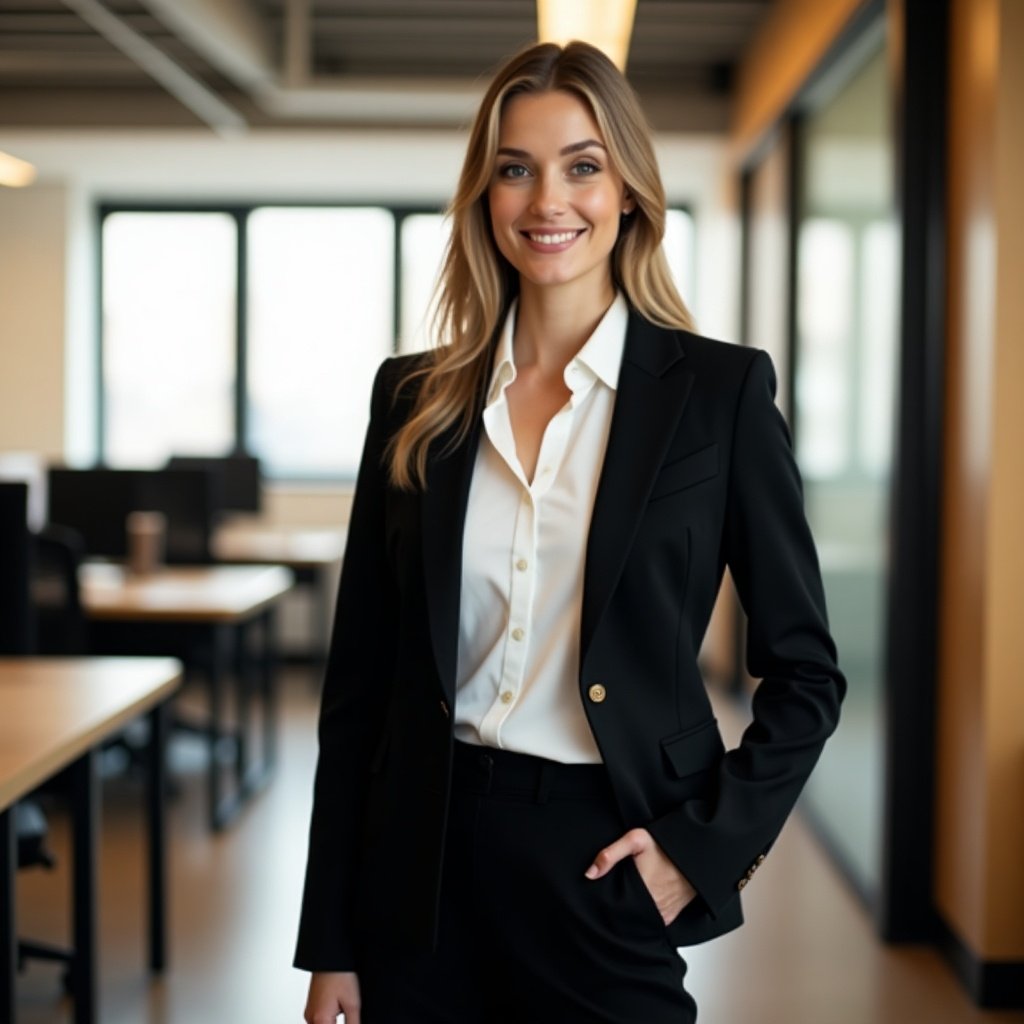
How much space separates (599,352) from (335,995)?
0.69m

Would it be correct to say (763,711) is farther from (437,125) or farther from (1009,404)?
(437,125)

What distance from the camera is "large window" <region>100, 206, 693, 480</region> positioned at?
866cm

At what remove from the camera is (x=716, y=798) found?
1354 mm

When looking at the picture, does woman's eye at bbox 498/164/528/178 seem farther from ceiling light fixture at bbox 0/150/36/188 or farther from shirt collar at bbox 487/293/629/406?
ceiling light fixture at bbox 0/150/36/188

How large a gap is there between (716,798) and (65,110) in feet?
20.7

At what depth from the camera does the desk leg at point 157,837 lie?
3.53m

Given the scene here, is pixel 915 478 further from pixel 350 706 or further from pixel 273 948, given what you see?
pixel 350 706

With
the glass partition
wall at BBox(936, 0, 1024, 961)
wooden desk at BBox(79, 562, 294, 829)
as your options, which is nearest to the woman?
wall at BBox(936, 0, 1024, 961)

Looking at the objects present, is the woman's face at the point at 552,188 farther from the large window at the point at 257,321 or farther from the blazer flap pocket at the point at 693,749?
the large window at the point at 257,321

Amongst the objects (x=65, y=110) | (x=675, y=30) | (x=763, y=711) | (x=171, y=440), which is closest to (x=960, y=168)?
(x=763, y=711)

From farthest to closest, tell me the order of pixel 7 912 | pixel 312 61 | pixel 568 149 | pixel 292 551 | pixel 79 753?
pixel 312 61 → pixel 292 551 → pixel 79 753 → pixel 7 912 → pixel 568 149

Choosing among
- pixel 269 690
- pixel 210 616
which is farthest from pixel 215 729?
pixel 269 690

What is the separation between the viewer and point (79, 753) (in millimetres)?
2637

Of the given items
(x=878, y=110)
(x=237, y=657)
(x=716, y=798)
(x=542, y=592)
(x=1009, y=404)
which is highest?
(x=878, y=110)
